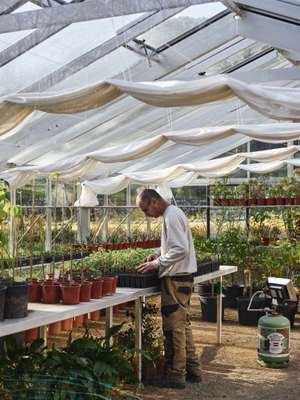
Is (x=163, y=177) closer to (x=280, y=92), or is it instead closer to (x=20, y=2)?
(x=20, y=2)

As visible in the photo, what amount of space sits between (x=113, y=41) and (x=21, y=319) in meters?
3.72

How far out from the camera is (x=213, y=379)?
499 centimetres

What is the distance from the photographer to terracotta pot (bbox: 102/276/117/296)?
4.12 m

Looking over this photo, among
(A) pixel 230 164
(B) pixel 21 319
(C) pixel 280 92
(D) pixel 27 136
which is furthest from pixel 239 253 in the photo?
(B) pixel 21 319

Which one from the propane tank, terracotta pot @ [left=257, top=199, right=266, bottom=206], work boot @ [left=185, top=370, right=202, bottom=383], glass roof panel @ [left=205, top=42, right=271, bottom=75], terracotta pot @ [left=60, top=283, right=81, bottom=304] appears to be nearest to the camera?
terracotta pot @ [left=60, top=283, right=81, bottom=304]

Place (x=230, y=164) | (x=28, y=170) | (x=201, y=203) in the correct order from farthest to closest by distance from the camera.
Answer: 1. (x=201, y=203)
2. (x=230, y=164)
3. (x=28, y=170)

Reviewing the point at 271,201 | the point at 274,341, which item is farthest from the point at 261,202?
the point at 274,341

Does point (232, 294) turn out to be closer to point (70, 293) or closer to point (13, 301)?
point (70, 293)

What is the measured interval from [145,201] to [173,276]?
0.63m

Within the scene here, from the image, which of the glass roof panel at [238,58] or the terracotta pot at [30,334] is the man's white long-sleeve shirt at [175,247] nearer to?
the terracotta pot at [30,334]

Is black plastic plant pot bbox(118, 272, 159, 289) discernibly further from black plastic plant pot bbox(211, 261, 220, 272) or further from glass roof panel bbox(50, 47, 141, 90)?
glass roof panel bbox(50, 47, 141, 90)

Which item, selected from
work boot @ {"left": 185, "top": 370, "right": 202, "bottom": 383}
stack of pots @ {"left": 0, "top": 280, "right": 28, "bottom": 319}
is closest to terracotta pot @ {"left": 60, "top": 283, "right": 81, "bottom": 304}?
stack of pots @ {"left": 0, "top": 280, "right": 28, "bottom": 319}

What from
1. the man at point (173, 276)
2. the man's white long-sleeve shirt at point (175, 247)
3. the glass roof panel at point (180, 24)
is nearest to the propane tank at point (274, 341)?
the man at point (173, 276)

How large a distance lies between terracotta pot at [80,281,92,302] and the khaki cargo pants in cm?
88
